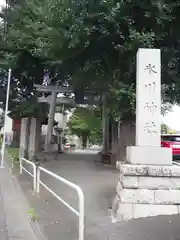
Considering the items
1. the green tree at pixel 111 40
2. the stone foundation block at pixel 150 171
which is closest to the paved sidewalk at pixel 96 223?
the stone foundation block at pixel 150 171

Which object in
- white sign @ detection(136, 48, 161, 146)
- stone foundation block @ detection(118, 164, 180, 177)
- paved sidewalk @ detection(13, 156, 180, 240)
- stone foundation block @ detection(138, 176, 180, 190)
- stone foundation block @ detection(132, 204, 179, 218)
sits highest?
white sign @ detection(136, 48, 161, 146)

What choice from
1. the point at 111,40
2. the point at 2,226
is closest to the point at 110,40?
the point at 111,40

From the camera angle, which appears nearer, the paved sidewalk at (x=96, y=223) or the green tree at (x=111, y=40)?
the paved sidewalk at (x=96, y=223)

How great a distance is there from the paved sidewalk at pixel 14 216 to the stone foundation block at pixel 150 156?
242 cm

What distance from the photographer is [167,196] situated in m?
6.15

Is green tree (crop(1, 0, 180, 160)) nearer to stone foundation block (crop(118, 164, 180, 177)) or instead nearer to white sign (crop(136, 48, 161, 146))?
white sign (crop(136, 48, 161, 146))

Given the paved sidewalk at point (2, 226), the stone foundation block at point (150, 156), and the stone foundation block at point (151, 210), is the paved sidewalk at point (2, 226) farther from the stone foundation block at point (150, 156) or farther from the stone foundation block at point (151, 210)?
the stone foundation block at point (150, 156)

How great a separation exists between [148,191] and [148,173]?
13.4 inches

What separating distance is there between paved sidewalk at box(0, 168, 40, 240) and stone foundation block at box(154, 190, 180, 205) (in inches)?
94.2

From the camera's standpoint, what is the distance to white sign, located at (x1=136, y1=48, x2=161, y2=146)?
672 centimetres

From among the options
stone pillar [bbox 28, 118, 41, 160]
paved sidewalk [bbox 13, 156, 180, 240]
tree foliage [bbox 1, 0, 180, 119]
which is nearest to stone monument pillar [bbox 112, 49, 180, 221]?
paved sidewalk [bbox 13, 156, 180, 240]

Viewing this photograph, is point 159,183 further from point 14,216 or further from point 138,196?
point 14,216

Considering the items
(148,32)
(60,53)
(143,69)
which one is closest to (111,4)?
(148,32)

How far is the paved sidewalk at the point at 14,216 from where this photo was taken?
5.33m
